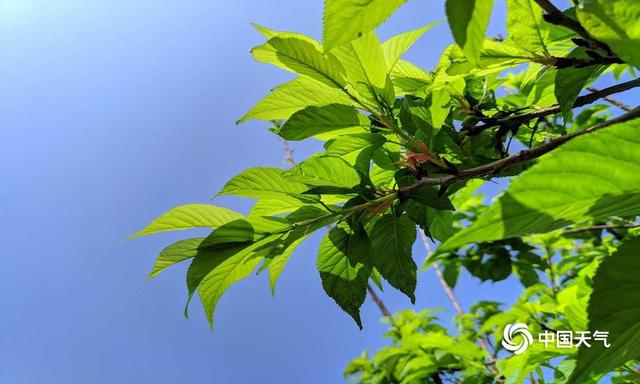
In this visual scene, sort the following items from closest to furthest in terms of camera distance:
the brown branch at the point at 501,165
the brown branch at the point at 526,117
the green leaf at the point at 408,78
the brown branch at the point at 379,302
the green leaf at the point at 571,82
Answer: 1. the brown branch at the point at 501,165
2. the green leaf at the point at 571,82
3. the brown branch at the point at 526,117
4. the green leaf at the point at 408,78
5. the brown branch at the point at 379,302

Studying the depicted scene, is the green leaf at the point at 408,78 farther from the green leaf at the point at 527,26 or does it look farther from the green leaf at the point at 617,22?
the green leaf at the point at 617,22

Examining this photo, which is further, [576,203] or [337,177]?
[337,177]

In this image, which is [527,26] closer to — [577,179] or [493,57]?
[493,57]

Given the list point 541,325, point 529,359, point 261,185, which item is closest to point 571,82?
point 261,185

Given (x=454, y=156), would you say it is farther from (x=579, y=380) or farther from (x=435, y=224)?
(x=579, y=380)

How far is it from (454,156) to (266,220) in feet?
1.16

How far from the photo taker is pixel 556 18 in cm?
48

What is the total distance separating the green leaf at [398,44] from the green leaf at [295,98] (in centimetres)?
11

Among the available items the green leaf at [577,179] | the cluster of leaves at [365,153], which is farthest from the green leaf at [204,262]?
the green leaf at [577,179]

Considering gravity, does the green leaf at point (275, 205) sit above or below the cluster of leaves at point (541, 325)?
above

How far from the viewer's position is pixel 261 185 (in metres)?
0.81

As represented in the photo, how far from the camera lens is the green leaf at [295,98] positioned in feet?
2.64

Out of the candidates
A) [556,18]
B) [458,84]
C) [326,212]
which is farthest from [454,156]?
[556,18]

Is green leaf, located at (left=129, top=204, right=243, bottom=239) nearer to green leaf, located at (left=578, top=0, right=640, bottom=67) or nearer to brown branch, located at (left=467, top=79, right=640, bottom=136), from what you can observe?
brown branch, located at (left=467, top=79, right=640, bottom=136)
